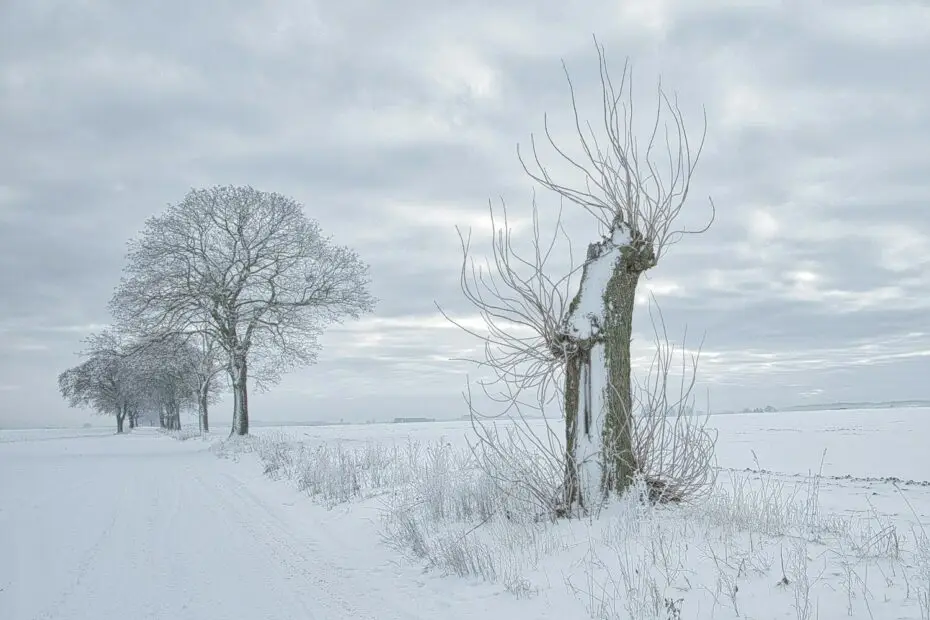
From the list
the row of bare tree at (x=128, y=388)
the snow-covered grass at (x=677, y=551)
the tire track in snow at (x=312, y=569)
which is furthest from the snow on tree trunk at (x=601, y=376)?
the row of bare tree at (x=128, y=388)

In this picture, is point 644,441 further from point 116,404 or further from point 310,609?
point 116,404

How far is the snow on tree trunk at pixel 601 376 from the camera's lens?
20.4 feet

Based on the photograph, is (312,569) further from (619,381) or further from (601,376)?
(619,381)

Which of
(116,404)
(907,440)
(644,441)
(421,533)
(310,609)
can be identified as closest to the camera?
(310,609)

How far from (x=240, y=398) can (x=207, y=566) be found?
70.2ft

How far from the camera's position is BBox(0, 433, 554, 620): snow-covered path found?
4.63m

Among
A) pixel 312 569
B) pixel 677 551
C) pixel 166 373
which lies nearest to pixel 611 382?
pixel 677 551

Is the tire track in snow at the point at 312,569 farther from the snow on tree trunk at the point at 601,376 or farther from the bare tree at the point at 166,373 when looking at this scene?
the bare tree at the point at 166,373

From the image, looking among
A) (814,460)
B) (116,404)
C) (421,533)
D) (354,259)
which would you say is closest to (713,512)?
(421,533)

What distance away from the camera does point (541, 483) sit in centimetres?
647

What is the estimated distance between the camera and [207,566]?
5.79 meters

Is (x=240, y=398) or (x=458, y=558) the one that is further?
(x=240, y=398)

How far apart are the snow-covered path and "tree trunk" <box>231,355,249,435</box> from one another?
15270 mm

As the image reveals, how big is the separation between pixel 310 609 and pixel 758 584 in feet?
9.93
